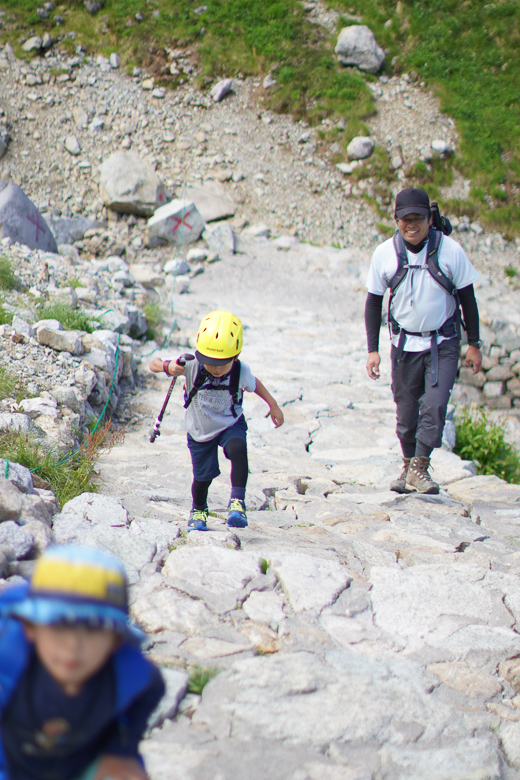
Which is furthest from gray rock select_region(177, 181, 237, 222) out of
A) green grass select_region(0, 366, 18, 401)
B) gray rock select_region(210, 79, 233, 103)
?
green grass select_region(0, 366, 18, 401)

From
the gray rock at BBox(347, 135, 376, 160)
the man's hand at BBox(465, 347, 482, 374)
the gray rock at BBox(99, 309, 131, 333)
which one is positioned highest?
the man's hand at BBox(465, 347, 482, 374)

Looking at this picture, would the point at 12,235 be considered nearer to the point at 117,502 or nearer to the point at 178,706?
the point at 117,502

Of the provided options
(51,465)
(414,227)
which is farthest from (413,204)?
(51,465)

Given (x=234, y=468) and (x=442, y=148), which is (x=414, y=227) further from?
(x=442, y=148)

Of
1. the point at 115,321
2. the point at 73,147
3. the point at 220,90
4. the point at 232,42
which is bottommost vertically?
the point at 73,147

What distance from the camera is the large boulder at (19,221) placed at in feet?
32.4

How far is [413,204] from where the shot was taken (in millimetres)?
4020

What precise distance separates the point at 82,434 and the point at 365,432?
10.1 feet

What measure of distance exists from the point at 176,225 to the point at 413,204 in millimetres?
10778

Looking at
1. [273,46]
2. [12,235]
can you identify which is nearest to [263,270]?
[12,235]

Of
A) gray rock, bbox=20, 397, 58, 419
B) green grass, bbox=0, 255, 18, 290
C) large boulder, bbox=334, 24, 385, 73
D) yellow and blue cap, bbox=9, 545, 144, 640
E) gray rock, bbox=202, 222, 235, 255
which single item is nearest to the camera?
yellow and blue cap, bbox=9, 545, 144, 640

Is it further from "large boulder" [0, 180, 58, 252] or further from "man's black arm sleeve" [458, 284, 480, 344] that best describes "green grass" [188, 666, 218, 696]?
"large boulder" [0, 180, 58, 252]

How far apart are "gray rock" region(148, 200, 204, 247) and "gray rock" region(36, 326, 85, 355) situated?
8731 millimetres

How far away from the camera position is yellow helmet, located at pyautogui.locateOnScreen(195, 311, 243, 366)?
3303 mm
